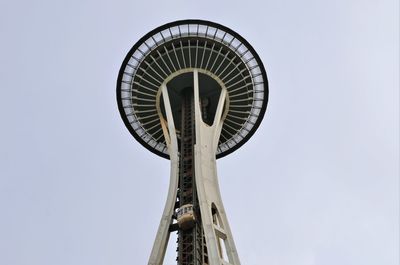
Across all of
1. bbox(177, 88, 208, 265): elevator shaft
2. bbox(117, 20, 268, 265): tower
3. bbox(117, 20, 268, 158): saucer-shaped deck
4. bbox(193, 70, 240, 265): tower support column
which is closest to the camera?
bbox(193, 70, 240, 265): tower support column

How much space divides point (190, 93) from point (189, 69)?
7.89ft

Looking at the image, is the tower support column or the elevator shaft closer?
Result: the tower support column

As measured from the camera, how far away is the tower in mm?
40250

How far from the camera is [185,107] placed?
151 feet

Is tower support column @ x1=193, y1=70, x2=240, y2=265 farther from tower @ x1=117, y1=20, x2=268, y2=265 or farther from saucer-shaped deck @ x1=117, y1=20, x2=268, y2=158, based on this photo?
saucer-shaped deck @ x1=117, y1=20, x2=268, y2=158

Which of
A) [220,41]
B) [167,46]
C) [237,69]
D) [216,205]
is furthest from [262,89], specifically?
[216,205]

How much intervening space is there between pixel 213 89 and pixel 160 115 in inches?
219

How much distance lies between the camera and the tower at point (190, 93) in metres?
40.2

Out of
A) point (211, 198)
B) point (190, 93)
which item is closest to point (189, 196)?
point (211, 198)

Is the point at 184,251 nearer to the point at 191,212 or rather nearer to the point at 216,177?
the point at 191,212

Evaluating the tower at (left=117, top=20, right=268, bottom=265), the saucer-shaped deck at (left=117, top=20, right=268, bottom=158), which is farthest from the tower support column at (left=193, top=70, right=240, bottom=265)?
the saucer-shaped deck at (left=117, top=20, right=268, bottom=158)

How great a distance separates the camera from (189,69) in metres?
45.7

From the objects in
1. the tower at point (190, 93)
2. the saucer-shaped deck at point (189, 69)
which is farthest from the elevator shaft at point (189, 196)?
the saucer-shaped deck at point (189, 69)

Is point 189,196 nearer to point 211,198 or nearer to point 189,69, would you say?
point 211,198
